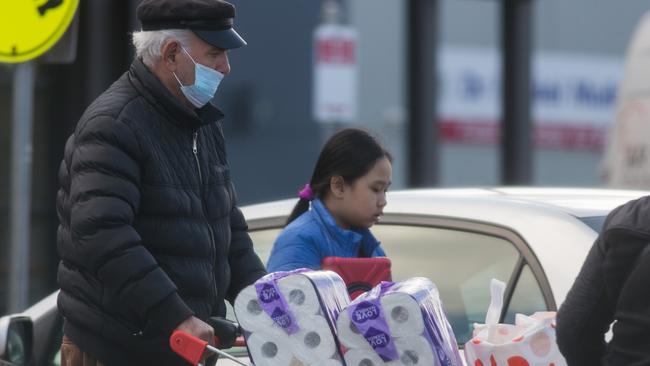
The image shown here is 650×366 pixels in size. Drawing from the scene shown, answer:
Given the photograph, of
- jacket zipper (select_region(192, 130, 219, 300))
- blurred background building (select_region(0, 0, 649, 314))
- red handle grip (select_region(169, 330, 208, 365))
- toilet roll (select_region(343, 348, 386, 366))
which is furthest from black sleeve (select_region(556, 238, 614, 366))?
blurred background building (select_region(0, 0, 649, 314))

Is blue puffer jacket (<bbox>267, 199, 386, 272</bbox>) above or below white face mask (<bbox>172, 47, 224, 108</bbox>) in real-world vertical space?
below

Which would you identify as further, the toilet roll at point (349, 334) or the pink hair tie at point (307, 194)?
the pink hair tie at point (307, 194)

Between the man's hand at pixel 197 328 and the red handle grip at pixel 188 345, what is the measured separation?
51 mm

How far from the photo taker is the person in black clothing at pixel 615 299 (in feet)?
10.0

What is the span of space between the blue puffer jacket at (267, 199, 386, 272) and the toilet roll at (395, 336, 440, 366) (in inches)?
37.7

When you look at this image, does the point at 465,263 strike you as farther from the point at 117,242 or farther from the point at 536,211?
the point at 117,242

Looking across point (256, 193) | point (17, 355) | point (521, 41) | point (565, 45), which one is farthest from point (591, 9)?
point (17, 355)

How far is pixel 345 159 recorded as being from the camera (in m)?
4.54

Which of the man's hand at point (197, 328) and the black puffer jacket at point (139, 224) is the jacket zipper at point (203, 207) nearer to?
the black puffer jacket at point (139, 224)

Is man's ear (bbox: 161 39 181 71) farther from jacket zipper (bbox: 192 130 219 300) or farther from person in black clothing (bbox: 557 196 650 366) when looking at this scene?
person in black clothing (bbox: 557 196 650 366)

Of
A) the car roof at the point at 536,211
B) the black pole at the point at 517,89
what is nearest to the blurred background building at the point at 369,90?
the black pole at the point at 517,89

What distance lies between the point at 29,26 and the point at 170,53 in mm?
2370

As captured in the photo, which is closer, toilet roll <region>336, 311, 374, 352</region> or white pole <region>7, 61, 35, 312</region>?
toilet roll <region>336, 311, 374, 352</region>

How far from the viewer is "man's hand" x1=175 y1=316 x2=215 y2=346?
12.1ft
